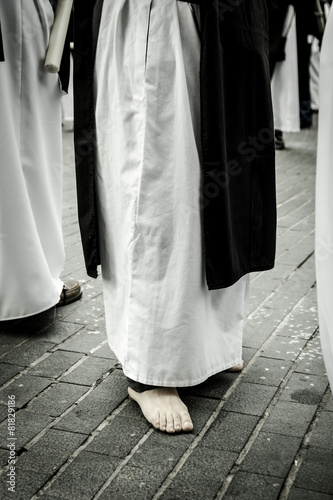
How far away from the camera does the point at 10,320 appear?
3451 mm

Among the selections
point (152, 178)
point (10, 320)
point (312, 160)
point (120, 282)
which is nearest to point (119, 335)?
point (120, 282)

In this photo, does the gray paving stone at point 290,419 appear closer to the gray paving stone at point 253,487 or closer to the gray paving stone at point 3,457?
the gray paving stone at point 253,487

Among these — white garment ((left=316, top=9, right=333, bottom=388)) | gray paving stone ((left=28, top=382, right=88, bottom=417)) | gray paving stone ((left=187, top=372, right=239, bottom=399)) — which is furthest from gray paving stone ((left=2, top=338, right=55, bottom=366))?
white garment ((left=316, top=9, right=333, bottom=388))

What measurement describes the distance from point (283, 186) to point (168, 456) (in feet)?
14.8

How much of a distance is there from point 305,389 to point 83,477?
96 centimetres

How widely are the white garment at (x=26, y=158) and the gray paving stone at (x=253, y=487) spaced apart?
4.87 ft

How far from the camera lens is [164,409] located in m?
2.53

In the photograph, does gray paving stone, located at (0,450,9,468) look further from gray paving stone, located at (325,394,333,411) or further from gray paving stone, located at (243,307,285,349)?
gray paving stone, located at (243,307,285,349)

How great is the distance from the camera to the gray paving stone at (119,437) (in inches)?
91.6

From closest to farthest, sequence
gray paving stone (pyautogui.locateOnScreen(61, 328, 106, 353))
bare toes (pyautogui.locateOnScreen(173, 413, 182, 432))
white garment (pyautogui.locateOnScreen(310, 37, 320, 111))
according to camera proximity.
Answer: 1. bare toes (pyautogui.locateOnScreen(173, 413, 182, 432))
2. gray paving stone (pyautogui.locateOnScreen(61, 328, 106, 353))
3. white garment (pyautogui.locateOnScreen(310, 37, 320, 111))

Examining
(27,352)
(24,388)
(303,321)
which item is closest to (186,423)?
(24,388)

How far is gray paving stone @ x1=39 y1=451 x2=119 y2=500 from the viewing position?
2092 mm

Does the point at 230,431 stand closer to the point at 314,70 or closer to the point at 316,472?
the point at 316,472

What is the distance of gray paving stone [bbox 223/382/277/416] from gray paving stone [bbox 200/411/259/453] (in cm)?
4
